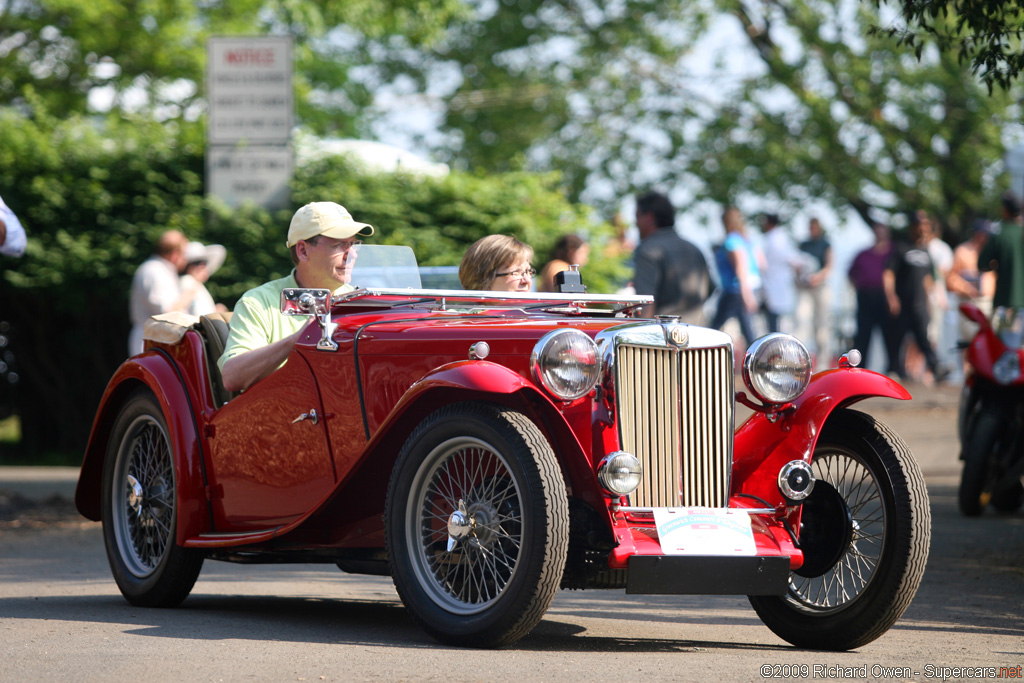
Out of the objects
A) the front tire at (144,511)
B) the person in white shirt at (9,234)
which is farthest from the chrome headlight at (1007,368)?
the person in white shirt at (9,234)

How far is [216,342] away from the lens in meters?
5.95

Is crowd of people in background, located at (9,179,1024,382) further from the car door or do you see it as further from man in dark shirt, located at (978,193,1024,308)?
the car door

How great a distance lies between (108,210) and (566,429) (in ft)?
26.9

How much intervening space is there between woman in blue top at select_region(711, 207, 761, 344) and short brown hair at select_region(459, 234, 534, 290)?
27.6 ft

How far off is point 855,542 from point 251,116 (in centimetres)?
783

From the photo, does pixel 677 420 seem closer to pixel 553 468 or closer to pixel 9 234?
pixel 553 468

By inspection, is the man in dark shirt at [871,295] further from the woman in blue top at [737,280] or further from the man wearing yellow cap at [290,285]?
the man wearing yellow cap at [290,285]

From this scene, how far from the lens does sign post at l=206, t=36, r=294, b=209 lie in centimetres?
1141

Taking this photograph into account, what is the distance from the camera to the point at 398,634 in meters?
5.08

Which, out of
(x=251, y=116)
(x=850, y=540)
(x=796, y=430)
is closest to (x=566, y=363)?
(x=796, y=430)

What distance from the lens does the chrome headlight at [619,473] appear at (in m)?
4.54

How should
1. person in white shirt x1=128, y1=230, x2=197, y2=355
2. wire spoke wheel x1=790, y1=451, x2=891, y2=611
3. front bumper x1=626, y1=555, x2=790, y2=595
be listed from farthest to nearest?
person in white shirt x1=128, y1=230, x2=197, y2=355 → wire spoke wheel x1=790, y1=451, x2=891, y2=611 → front bumper x1=626, y1=555, x2=790, y2=595

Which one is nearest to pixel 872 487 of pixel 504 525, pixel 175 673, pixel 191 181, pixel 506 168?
pixel 504 525

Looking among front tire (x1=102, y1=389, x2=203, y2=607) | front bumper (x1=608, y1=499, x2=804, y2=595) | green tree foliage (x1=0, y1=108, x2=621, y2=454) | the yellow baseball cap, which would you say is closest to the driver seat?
front tire (x1=102, y1=389, x2=203, y2=607)
